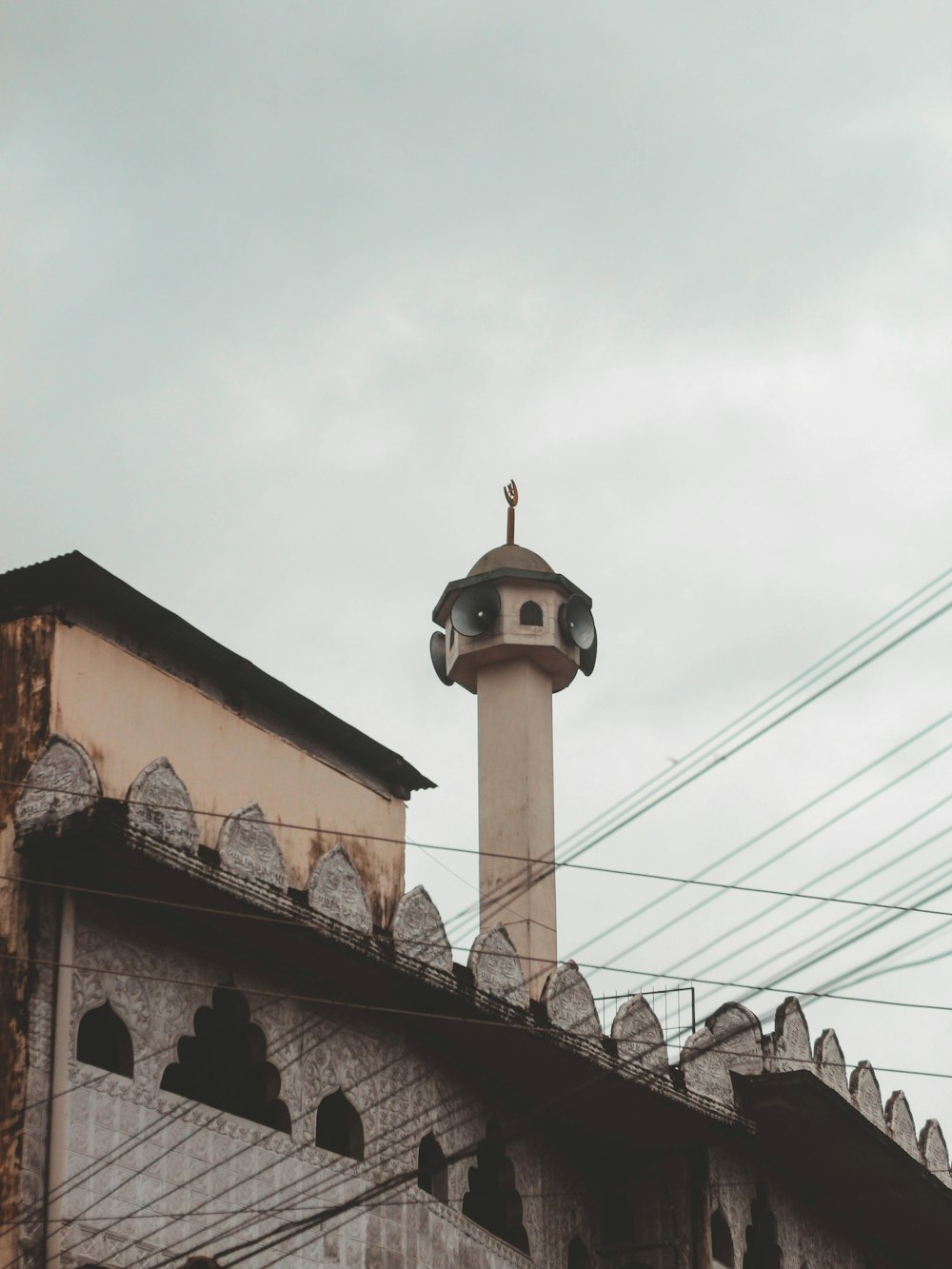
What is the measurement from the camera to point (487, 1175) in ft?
66.1

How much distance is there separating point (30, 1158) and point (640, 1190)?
27.0 ft

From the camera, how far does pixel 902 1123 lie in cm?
2400

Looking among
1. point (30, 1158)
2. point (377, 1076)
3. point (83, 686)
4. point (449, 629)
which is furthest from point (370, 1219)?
point (449, 629)

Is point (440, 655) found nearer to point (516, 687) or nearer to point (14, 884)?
point (516, 687)

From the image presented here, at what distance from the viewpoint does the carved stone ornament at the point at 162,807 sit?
1614 centimetres

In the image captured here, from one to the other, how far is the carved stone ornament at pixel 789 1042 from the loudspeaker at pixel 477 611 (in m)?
6.62

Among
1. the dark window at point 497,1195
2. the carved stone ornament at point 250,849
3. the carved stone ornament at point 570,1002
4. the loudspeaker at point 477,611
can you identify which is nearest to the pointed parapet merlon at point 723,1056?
the carved stone ornament at point 570,1002

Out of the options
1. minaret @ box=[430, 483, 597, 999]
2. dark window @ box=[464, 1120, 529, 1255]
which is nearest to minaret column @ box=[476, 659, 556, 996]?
minaret @ box=[430, 483, 597, 999]

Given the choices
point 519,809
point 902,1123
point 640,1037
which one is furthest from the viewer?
point 519,809

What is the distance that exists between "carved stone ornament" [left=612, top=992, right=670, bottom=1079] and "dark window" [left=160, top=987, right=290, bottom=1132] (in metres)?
4.13

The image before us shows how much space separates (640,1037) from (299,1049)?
4386 millimetres

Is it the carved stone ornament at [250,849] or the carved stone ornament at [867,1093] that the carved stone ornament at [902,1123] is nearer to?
the carved stone ornament at [867,1093]

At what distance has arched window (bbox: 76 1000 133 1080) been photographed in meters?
16.3

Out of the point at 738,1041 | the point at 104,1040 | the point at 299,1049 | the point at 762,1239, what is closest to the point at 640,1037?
the point at 738,1041
